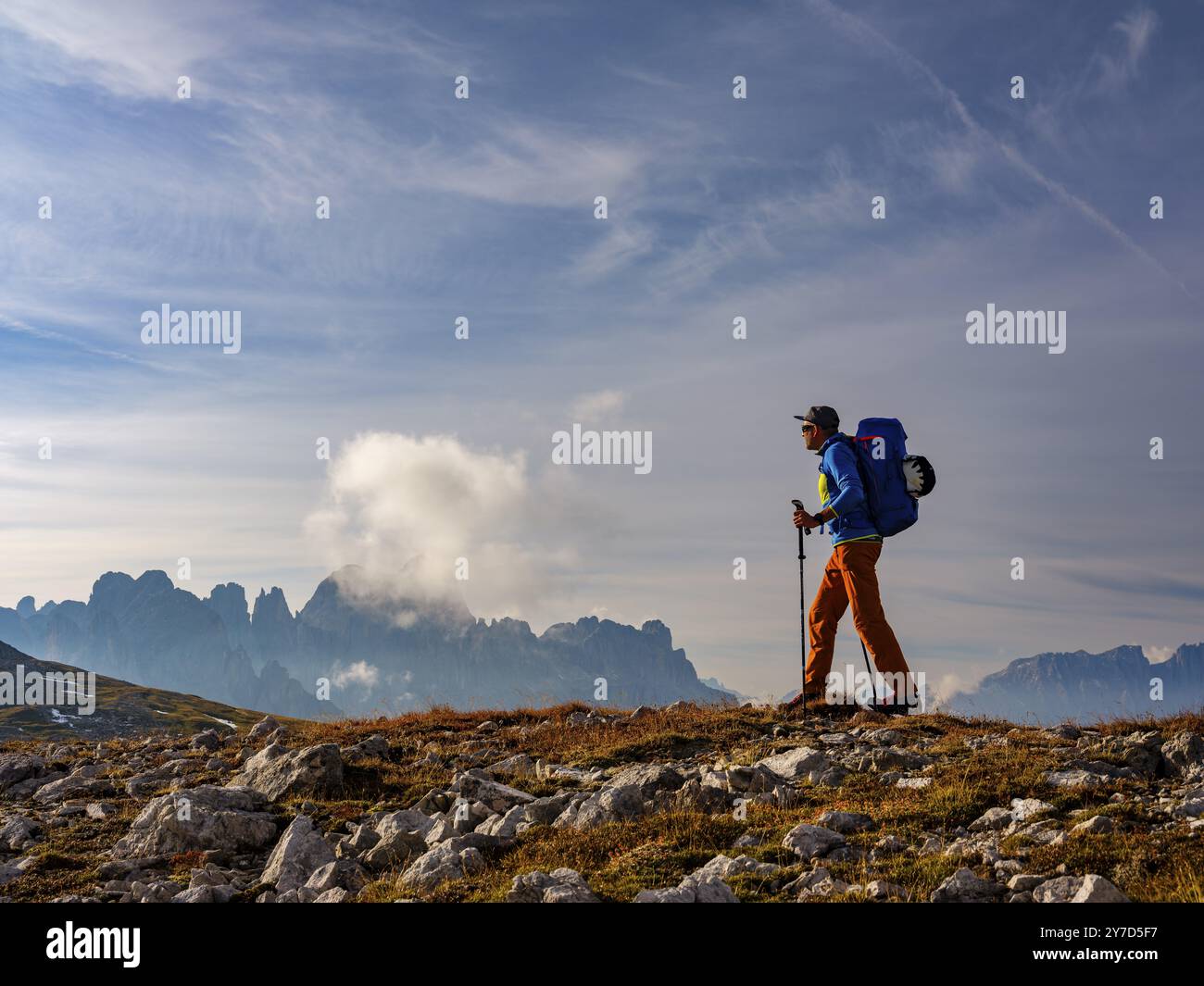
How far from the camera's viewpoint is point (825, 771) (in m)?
11.8

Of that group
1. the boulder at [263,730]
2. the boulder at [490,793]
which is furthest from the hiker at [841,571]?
the boulder at [263,730]

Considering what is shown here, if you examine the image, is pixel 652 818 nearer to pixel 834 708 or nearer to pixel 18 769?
pixel 834 708

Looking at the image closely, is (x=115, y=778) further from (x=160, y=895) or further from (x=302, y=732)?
(x=160, y=895)

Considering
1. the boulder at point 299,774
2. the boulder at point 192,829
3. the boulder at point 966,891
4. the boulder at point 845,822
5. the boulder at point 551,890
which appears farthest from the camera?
the boulder at point 299,774

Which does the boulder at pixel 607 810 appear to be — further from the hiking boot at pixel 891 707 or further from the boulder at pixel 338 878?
the hiking boot at pixel 891 707

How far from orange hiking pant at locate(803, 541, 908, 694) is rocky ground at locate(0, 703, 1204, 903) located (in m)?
1.07

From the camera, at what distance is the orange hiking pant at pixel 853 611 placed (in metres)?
16.2

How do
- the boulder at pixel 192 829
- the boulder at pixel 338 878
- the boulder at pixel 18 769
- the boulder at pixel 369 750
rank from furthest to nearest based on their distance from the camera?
the boulder at pixel 369 750, the boulder at pixel 18 769, the boulder at pixel 192 829, the boulder at pixel 338 878

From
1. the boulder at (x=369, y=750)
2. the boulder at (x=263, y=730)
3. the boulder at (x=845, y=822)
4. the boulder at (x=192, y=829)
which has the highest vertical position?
the boulder at (x=845, y=822)

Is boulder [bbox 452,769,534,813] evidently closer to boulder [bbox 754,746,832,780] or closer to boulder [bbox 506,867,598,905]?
boulder [bbox 754,746,832,780]

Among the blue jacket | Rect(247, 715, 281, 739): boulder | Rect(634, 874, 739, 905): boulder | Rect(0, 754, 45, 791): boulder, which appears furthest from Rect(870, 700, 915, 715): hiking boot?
Rect(0, 754, 45, 791): boulder

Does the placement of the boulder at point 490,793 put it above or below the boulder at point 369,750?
above

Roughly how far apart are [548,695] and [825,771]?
1060 centimetres
